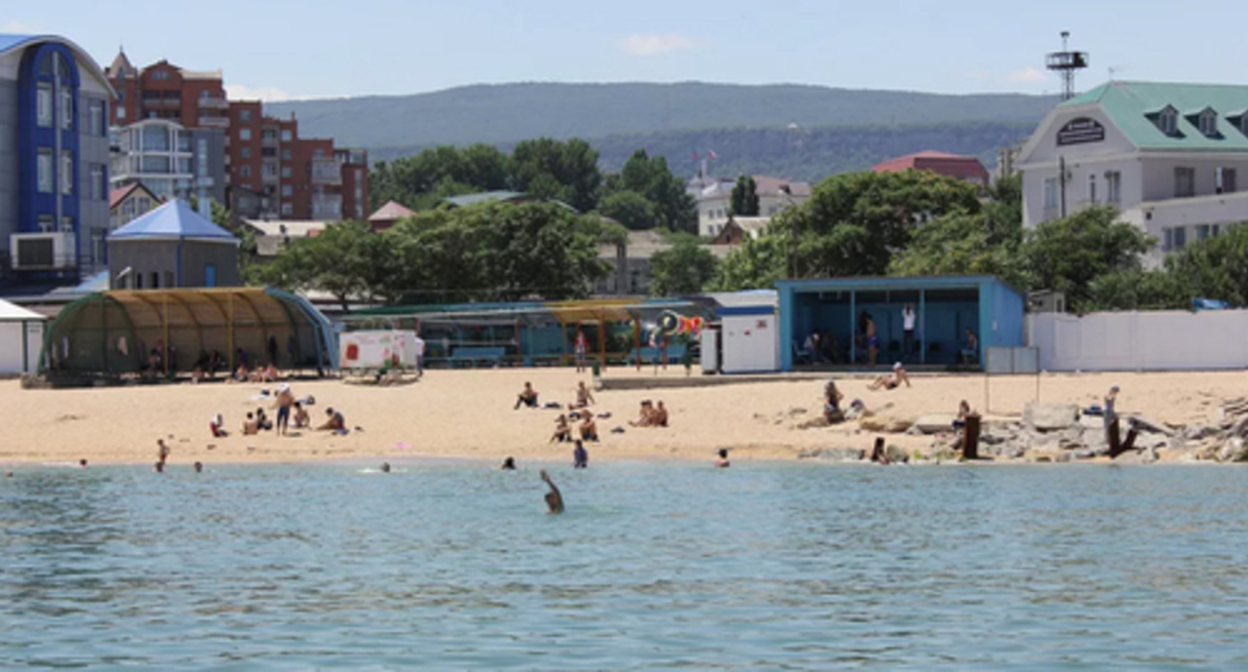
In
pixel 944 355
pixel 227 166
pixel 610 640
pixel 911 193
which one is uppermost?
pixel 227 166

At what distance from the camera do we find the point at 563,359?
59.4 meters

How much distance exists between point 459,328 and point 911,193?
104ft

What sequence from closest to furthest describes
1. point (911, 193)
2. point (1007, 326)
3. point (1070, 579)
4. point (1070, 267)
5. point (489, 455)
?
point (1070, 579), point (489, 455), point (1007, 326), point (1070, 267), point (911, 193)

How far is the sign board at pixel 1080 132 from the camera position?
77.4 metres

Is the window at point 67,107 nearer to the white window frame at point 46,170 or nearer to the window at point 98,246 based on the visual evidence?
the white window frame at point 46,170

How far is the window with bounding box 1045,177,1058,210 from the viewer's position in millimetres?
80125

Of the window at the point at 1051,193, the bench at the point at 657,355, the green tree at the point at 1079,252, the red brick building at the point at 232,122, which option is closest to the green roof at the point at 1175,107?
the window at the point at 1051,193

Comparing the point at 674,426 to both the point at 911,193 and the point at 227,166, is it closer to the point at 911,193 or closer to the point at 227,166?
the point at 911,193

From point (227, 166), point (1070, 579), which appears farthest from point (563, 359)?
point (227, 166)

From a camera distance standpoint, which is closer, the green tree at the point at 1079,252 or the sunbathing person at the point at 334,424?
the sunbathing person at the point at 334,424

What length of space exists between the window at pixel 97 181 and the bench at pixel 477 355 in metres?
24.8

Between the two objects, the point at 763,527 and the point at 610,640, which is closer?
the point at 610,640

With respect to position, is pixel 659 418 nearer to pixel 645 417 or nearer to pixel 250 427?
pixel 645 417

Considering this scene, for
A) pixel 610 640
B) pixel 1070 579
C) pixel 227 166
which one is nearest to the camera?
pixel 610 640
